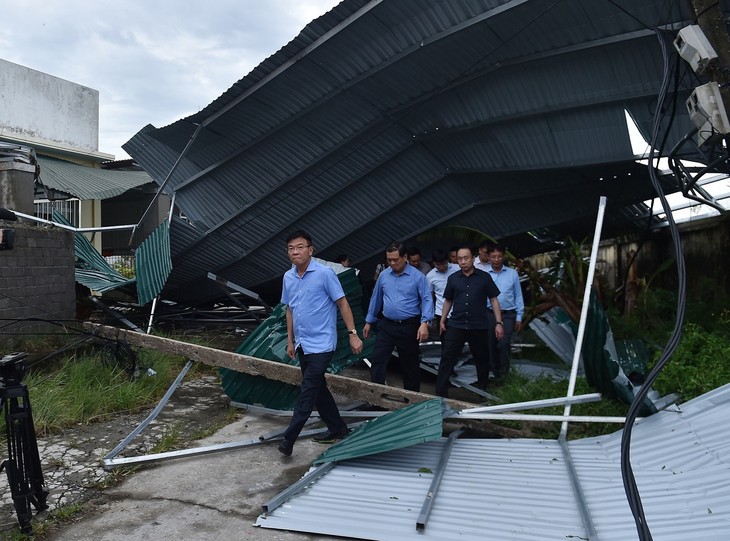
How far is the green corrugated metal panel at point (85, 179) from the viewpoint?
13.4 metres

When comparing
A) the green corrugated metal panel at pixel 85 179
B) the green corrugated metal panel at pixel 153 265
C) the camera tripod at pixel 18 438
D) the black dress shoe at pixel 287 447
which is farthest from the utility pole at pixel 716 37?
the green corrugated metal panel at pixel 85 179

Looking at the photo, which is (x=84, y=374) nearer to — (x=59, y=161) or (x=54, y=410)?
(x=54, y=410)

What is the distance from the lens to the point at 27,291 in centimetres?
705

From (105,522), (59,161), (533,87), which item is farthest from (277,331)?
(59,161)

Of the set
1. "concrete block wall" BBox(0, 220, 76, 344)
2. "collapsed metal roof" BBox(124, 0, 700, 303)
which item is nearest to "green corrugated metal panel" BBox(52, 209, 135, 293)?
"concrete block wall" BBox(0, 220, 76, 344)

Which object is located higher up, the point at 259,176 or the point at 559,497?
the point at 259,176

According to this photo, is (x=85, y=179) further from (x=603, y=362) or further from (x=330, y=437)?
(x=603, y=362)

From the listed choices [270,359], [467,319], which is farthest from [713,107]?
[270,359]

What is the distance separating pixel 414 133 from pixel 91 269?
16.8 feet

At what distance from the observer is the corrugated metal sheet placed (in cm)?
322

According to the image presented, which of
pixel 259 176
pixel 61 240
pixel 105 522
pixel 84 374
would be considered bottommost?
pixel 105 522

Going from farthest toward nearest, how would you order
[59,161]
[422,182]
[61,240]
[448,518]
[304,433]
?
1. [59,161]
2. [422,182]
3. [61,240]
4. [304,433]
5. [448,518]

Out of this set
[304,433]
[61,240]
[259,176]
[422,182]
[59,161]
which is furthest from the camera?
[59,161]

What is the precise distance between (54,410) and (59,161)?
12.8 meters
